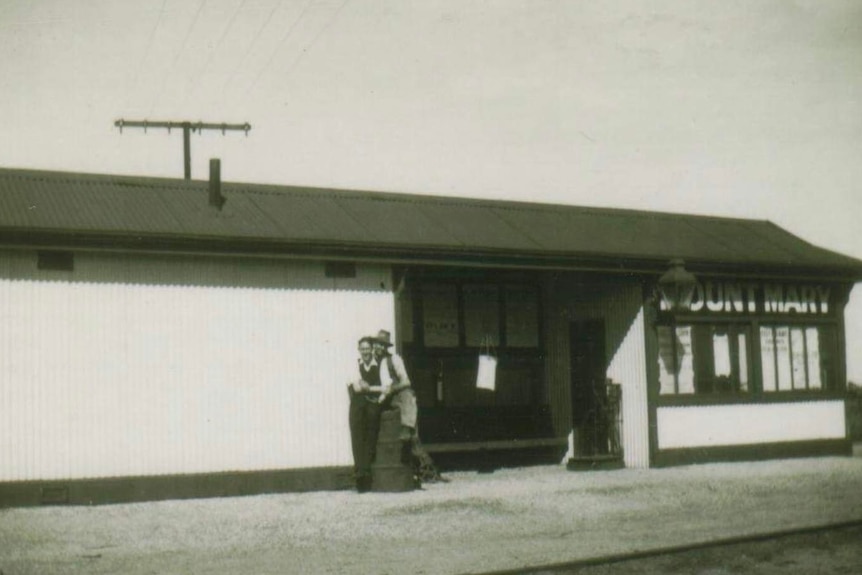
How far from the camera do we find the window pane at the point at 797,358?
17.1 meters

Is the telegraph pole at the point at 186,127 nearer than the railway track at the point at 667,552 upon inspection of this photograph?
No

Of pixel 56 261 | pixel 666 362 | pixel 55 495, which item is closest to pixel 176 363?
pixel 56 261

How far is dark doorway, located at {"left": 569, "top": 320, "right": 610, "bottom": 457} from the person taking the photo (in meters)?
16.2

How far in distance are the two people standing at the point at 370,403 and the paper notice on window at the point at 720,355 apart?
5546mm

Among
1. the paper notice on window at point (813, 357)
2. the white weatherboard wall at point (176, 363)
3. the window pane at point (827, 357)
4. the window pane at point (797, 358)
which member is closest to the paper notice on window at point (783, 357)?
Answer: the window pane at point (797, 358)

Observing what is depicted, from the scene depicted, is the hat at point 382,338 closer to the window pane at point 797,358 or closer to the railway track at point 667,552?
the railway track at point 667,552

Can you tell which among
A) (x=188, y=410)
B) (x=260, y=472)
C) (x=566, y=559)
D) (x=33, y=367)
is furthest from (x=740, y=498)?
(x=33, y=367)

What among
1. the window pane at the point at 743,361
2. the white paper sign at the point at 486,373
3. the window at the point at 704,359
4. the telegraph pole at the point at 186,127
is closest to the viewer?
the white paper sign at the point at 486,373

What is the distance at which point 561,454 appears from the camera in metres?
17.2

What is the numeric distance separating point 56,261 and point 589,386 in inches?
329

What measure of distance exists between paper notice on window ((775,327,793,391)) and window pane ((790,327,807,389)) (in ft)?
0.34

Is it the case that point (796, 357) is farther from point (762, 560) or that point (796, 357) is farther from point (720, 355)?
point (762, 560)

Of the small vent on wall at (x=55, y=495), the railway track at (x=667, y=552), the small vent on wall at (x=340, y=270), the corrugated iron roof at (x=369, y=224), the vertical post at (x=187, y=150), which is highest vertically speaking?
the vertical post at (x=187, y=150)

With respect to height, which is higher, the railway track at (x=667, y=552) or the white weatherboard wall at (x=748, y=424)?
the white weatherboard wall at (x=748, y=424)
